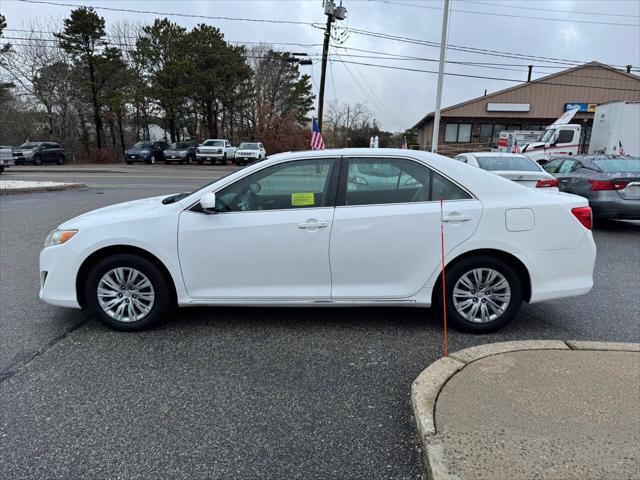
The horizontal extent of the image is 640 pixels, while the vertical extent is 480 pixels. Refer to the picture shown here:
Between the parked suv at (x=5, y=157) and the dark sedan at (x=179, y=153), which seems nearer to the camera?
the parked suv at (x=5, y=157)

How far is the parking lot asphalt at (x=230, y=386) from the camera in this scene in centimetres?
238

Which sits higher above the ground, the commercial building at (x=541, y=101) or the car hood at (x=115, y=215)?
the commercial building at (x=541, y=101)

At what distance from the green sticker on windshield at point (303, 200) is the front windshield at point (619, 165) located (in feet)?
24.7

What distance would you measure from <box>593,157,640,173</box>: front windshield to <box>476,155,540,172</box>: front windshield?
3.94ft

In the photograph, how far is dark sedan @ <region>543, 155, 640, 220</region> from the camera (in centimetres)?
826

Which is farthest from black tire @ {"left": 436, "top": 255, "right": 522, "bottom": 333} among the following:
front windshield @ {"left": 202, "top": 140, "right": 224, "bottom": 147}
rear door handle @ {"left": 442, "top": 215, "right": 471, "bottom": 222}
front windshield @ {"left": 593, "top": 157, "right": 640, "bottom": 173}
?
front windshield @ {"left": 202, "top": 140, "right": 224, "bottom": 147}

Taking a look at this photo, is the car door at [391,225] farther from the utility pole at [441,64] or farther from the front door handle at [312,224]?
the utility pole at [441,64]

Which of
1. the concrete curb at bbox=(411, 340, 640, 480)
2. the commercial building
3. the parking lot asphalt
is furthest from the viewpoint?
the commercial building

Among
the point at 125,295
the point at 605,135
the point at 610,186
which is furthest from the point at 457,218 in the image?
the point at 605,135

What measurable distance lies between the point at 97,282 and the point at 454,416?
310 centimetres

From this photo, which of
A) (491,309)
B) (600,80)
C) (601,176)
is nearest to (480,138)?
(600,80)

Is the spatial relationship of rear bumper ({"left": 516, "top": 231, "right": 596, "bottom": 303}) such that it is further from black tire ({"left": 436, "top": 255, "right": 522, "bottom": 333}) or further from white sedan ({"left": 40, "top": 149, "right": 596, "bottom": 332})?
black tire ({"left": 436, "top": 255, "right": 522, "bottom": 333})

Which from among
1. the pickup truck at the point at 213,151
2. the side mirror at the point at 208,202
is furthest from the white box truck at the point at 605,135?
the pickup truck at the point at 213,151

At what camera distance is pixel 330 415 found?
277 centimetres
